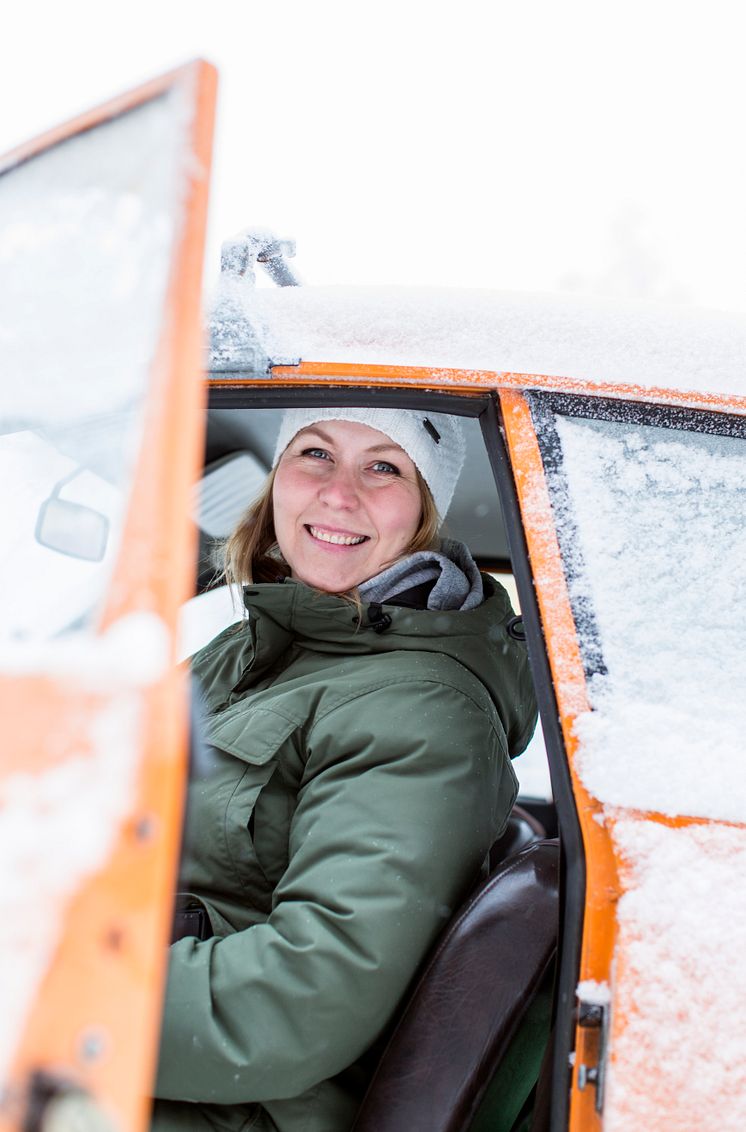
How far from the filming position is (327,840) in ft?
4.69

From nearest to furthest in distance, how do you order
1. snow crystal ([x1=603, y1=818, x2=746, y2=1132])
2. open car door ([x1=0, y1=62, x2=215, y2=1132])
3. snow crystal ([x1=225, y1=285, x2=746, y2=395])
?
open car door ([x1=0, y1=62, x2=215, y2=1132]) → snow crystal ([x1=603, y1=818, x2=746, y2=1132]) → snow crystal ([x1=225, y1=285, x2=746, y2=395])

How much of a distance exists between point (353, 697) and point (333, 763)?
0.38 feet

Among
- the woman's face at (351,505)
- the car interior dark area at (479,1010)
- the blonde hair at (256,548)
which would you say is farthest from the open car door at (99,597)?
the blonde hair at (256,548)

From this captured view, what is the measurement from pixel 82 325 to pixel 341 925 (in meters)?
0.88

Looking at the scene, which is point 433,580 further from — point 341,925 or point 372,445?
point 341,925

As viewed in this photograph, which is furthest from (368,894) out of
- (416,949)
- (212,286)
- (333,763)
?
(212,286)

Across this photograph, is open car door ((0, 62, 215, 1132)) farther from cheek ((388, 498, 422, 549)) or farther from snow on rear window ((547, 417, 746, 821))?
cheek ((388, 498, 422, 549))

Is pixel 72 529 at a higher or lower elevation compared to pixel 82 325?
lower

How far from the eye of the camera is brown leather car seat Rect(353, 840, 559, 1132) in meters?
1.34

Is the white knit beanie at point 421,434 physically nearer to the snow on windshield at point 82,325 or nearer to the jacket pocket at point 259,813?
the jacket pocket at point 259,813

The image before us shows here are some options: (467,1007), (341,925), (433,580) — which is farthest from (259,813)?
(433,580)

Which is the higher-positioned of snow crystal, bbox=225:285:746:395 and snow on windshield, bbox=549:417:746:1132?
snow crystal, bbox=225:285:746:395

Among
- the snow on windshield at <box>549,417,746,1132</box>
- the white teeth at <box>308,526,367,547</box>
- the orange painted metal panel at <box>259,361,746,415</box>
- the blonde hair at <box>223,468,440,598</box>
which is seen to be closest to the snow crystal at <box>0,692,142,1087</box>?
the snow on windshield at <box>549,417,746,1132</box>

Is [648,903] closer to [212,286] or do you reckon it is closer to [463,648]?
[463,648]
